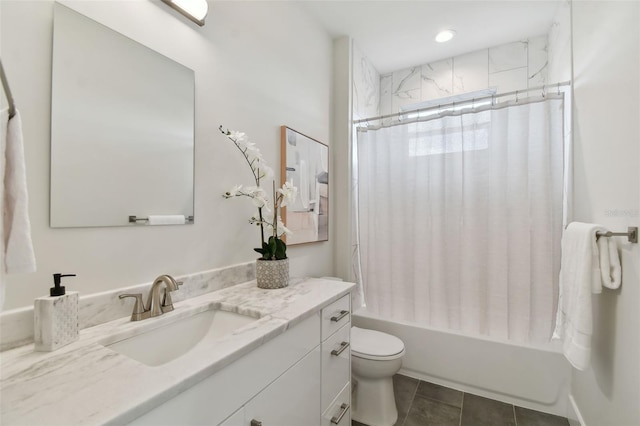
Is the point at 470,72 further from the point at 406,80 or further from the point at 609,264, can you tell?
the point at 609,264

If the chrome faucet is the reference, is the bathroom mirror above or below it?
above

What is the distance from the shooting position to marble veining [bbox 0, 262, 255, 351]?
70cm

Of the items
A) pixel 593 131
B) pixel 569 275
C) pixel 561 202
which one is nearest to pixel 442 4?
pixel 593 131

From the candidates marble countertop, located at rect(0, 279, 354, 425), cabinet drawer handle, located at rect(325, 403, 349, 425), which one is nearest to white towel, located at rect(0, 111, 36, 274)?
marble countertop, located at rect(0, 279, 354, 425)

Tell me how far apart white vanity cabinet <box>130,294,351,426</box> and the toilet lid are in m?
0.30

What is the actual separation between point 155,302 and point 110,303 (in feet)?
0.42

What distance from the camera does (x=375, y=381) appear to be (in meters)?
1.70

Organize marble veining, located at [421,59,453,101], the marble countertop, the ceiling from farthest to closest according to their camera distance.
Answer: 1. marble veining, located at [421,59,453,101]
2. the ceiling
3. the marble countertop

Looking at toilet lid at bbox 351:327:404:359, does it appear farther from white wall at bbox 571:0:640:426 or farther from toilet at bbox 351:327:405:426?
white wall at bbox 571:0:640:426

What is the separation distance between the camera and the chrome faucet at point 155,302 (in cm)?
92

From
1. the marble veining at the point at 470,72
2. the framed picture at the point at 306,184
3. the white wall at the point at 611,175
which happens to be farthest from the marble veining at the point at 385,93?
the white wall at the point at 611,175

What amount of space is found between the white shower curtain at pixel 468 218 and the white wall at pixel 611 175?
24 centimetres

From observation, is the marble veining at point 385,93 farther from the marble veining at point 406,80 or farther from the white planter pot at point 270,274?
the white planter pot at point 270,274

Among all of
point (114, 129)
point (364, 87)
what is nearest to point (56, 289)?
point (114, 129)
